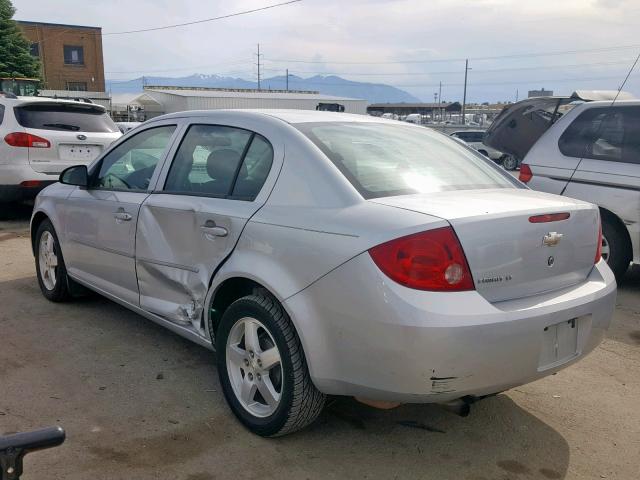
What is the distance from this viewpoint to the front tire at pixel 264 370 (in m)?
2.77

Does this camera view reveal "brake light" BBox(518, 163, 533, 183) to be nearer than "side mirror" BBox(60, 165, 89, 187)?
No

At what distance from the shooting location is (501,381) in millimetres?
2541

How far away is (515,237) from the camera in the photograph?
2633 millimetres

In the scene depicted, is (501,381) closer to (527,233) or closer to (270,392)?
(527,233)

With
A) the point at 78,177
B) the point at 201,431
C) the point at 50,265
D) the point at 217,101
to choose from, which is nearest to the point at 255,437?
the point at 201,431

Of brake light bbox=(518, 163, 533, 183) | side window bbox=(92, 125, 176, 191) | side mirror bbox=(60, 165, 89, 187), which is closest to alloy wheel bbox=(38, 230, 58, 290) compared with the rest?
side mirror bbox=(60, 165, 89, 187)

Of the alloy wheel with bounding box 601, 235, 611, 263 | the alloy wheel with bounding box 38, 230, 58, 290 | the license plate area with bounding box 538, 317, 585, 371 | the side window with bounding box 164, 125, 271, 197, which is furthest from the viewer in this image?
the alloy wheel with bounding box 601, 235, 611, 263

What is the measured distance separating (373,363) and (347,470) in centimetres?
61

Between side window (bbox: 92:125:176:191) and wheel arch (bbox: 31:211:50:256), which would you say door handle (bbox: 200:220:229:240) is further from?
wheel arch (bbox: 31:211:50:256)

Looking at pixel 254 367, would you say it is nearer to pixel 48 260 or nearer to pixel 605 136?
pixel 48 260

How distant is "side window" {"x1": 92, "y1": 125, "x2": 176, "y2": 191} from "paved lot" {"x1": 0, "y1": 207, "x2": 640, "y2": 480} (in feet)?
3.61

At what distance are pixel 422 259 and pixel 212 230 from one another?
1.23 metres

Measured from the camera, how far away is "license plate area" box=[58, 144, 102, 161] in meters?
8.38

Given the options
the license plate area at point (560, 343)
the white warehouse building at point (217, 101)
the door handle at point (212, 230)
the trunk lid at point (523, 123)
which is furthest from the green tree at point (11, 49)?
the license plate area at point (560, 343)
